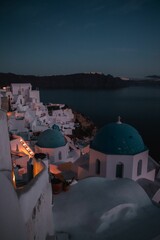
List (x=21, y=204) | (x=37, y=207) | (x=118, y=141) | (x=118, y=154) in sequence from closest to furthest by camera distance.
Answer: (x=21, y=204), (x=37, y=207), (x=118, y=154), (x=118, y=141)

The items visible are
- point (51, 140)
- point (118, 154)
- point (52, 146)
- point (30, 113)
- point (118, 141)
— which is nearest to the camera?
point (118, 154)

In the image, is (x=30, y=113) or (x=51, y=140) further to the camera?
(x=30, y=113)

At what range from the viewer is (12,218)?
11.4ft

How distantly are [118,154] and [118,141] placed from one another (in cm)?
65

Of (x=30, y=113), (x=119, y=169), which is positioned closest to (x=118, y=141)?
(x=119, y=169)

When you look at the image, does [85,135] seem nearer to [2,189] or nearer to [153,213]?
[153,213]

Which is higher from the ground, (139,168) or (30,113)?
(139,168)

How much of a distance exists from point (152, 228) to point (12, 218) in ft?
16.9

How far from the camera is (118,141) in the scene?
10.9 m

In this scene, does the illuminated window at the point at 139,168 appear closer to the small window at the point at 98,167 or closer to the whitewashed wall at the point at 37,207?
the small window at the point at 98,167

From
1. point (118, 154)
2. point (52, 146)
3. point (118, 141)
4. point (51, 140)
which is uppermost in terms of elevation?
point (118, 141)

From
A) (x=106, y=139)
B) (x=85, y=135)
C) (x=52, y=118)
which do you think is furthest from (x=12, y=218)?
(x=85, y=135)

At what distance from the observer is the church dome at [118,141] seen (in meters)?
10.8

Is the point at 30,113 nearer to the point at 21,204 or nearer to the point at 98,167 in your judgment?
the point at 98,167
